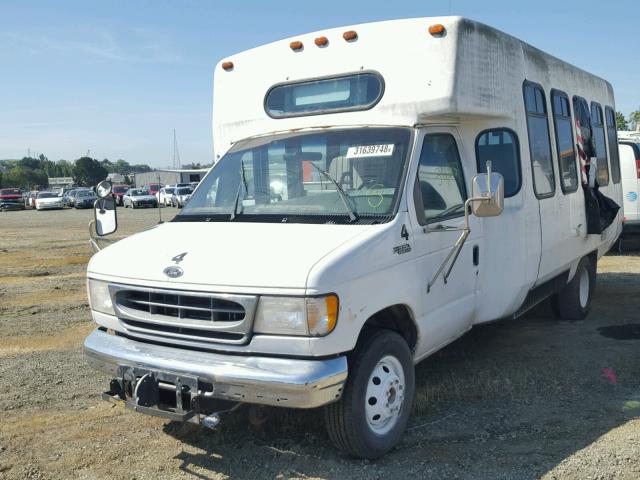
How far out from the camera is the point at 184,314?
3.82m

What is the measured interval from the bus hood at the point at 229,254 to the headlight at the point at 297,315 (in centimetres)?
10

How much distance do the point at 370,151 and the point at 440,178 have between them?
58 cm

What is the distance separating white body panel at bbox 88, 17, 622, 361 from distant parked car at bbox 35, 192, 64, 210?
40.7 m

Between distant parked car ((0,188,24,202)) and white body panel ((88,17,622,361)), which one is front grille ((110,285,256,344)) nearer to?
white body panel ((88,17,622,361))

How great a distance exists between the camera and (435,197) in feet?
15.1

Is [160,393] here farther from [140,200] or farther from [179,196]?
[140,200]

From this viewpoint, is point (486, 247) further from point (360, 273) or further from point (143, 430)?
point (143, 430)

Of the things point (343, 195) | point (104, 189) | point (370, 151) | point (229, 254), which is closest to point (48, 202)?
point (104, 189)

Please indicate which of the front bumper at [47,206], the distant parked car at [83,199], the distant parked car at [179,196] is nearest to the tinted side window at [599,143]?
the distant parked car at [179,196]

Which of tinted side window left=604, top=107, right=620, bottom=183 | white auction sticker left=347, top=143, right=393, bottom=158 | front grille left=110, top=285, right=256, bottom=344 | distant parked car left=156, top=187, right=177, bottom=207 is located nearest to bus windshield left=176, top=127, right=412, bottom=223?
white auction sticker left=347, top=143, right=393, bottom=158

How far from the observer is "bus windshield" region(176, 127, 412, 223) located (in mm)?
4312

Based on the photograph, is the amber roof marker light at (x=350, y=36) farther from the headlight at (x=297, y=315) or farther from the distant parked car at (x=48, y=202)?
the distant parked car at (x=48, y=202)

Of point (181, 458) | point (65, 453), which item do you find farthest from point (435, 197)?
point (65, 453)

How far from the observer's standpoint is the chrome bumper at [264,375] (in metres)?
3.46
